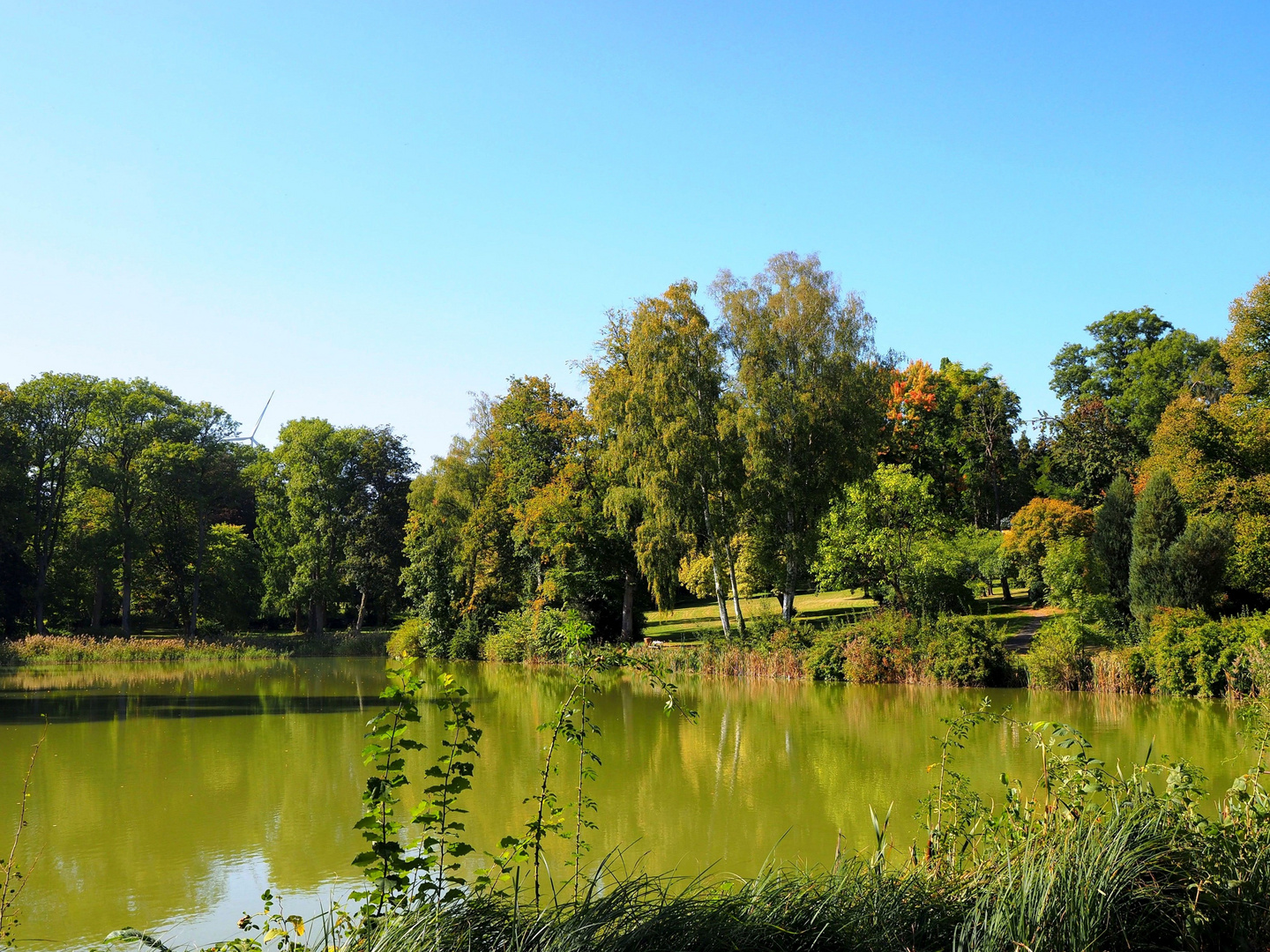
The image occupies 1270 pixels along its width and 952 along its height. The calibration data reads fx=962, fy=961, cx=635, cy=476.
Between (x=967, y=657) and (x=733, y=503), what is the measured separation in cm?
816

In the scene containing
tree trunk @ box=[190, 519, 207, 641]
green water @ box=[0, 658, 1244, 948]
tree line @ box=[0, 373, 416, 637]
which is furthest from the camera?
tree trunk @ box=[190, 519, 207, 641]

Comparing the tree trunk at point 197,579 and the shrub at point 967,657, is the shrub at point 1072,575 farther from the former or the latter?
the tree trunk at point 197,579

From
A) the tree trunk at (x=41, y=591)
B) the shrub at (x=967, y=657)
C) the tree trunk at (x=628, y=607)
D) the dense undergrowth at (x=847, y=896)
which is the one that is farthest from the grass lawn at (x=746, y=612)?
the dense undergrowth at (x=847, y=896)

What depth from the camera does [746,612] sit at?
118 feet

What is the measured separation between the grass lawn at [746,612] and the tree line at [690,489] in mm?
1253

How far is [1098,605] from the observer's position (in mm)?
23188

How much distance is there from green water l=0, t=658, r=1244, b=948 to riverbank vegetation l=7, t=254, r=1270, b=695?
442cm

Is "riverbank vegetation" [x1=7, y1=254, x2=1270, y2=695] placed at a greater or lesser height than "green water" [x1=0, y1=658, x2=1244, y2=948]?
greater

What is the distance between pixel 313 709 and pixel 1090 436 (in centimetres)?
2968

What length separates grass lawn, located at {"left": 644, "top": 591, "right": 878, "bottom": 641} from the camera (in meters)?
33.2

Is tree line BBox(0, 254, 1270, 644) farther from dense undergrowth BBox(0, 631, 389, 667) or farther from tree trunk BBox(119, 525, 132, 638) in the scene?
dense undergrowth BBox(0, 631, 389, 667)

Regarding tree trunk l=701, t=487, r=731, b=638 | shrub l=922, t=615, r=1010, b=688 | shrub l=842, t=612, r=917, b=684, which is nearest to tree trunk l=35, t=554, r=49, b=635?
tree trunk l=701, t=487, r=731, b=638

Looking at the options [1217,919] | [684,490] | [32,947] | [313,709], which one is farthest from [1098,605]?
[32,947]

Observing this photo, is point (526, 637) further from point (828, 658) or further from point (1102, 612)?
point (1102, 612)
